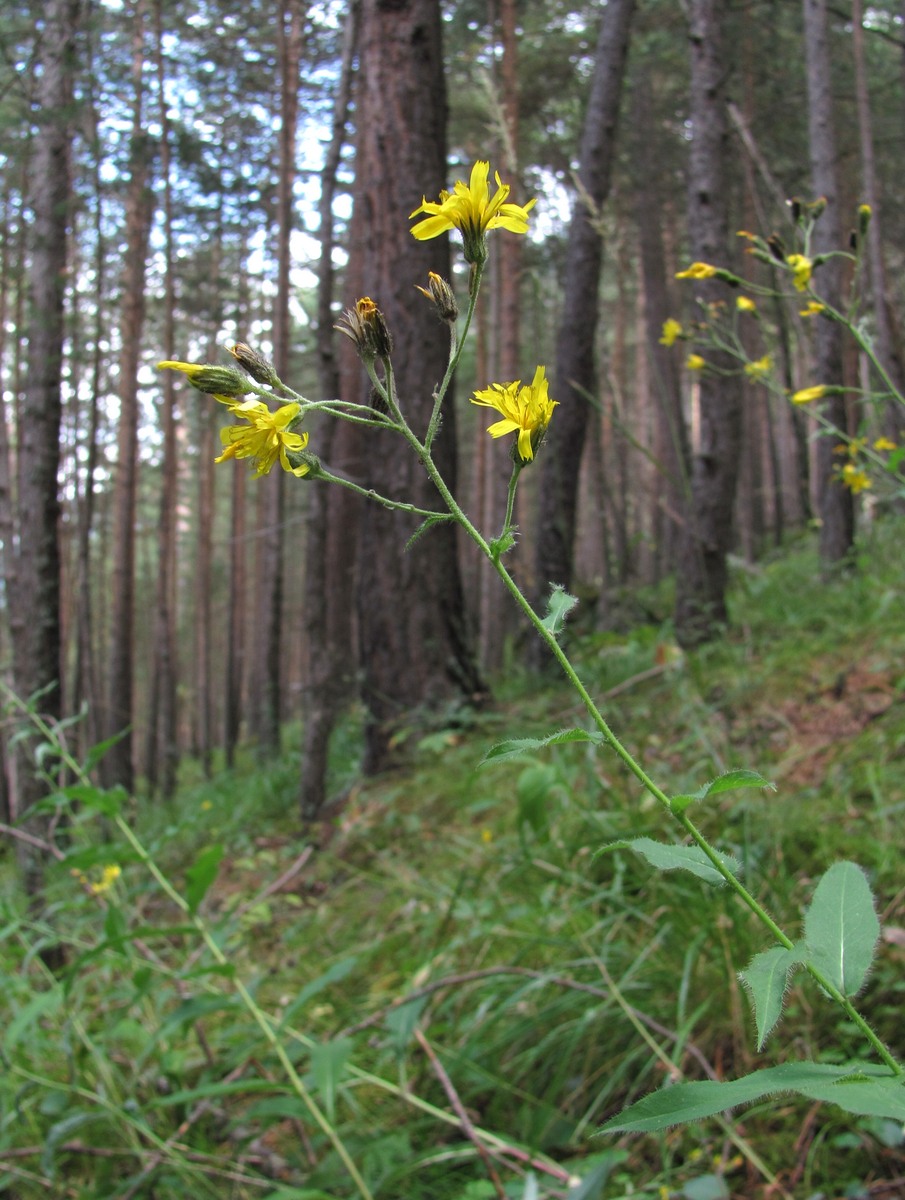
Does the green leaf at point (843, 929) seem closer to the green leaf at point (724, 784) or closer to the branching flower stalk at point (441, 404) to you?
the branching flower stalk at point (441, 404)

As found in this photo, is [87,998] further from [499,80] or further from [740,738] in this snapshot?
[499,80]

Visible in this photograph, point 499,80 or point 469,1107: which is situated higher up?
point 499,80

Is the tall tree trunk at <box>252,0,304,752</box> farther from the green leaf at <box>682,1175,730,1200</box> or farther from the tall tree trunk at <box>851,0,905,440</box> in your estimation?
the green leaf at <box>682,1175,730,1200</box>

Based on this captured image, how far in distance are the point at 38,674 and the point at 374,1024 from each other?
9.19ft

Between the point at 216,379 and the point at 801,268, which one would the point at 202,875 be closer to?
the point at 216,379

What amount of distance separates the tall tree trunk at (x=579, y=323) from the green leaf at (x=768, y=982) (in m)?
4.73

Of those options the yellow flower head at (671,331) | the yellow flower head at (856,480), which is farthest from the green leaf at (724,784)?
the yellow flower head at (856,480)

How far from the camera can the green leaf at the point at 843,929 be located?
0.76 m

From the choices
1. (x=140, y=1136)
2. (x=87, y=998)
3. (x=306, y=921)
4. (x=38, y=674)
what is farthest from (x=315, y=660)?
(x=140, y=1136)

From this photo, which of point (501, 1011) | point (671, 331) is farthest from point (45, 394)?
point (501, 1011)

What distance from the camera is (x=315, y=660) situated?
179 inches

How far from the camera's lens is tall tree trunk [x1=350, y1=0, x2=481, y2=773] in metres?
4.18

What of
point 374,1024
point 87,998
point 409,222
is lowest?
point 87,998

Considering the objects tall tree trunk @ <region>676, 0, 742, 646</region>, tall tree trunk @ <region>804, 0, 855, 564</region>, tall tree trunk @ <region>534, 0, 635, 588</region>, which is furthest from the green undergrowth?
tall tree trunk @ <region>804, 0, 855, 564</region>
